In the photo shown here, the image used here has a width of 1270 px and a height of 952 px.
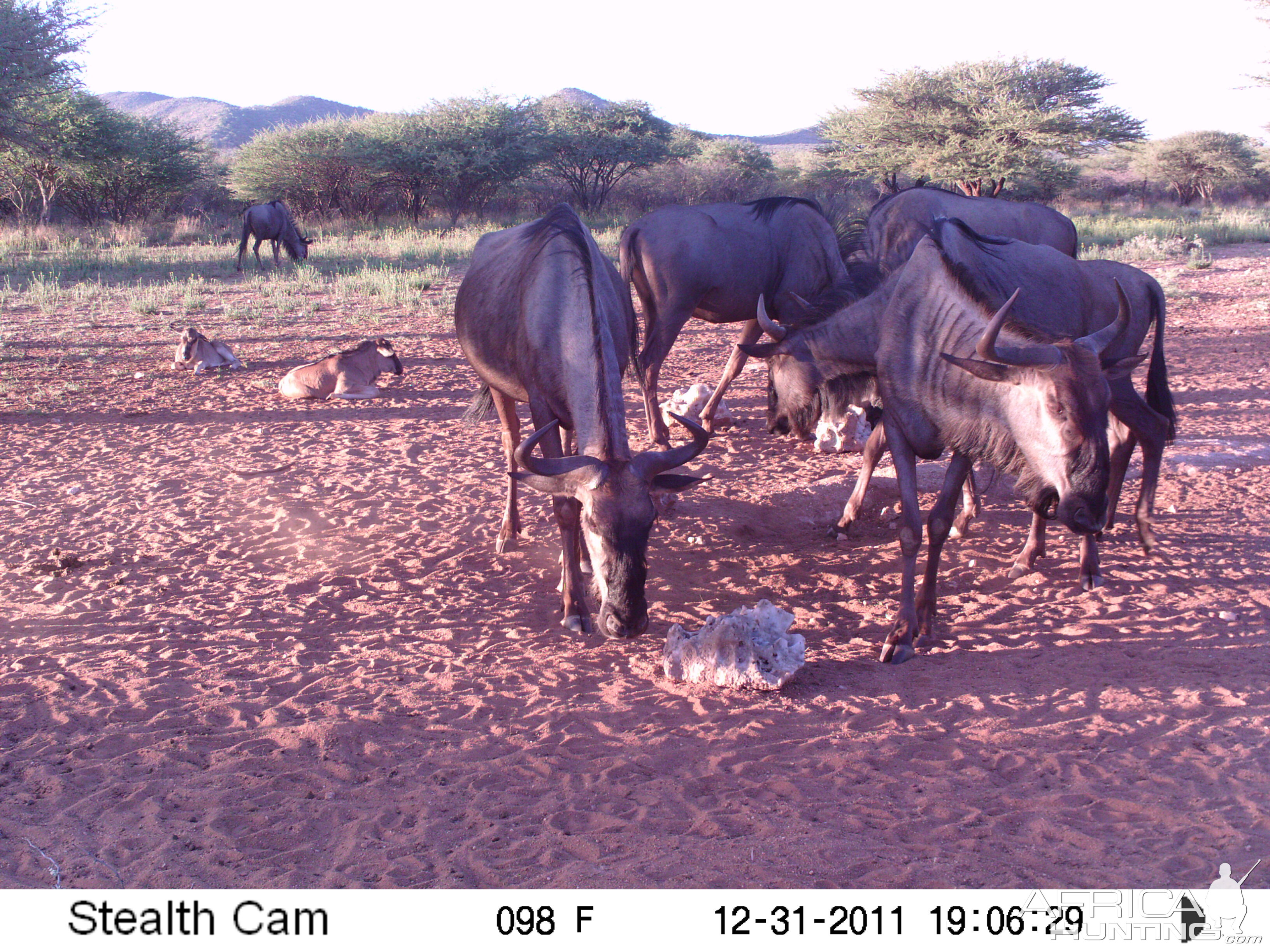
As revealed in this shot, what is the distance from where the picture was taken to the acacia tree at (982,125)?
23.4 m

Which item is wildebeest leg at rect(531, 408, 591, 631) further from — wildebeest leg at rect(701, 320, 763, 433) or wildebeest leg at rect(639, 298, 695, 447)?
wildebeest leg at rect(701, 320, 763, 433)

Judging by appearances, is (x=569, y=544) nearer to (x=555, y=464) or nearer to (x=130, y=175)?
Answer: (x=555, y=464)

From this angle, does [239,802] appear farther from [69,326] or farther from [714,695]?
[69,326]

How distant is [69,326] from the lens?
1215 centimetres

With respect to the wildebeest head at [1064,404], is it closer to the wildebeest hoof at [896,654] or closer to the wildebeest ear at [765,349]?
the wildebeest hoof at [896,654]

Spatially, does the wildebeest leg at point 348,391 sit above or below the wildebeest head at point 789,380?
below

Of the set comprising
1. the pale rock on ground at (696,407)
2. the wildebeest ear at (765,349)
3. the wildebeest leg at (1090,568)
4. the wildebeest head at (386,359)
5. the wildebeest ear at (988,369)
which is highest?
the wildebeest ear at (765,349)

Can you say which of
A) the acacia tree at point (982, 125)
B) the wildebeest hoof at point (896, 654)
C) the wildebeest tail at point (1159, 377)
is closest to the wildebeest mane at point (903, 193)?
the wildebeest tail at point (1159, 377)

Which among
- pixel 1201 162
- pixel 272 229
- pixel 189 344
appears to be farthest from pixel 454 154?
pixel 1201 162

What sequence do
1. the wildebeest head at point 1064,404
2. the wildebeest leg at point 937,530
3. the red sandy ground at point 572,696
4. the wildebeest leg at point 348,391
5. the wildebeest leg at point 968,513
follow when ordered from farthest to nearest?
the wildebeest leg at point 348,391, the wildebeest leg at point 968,513, the wildebeest leg at point 937,530, the wildebeest head at point 1064,404, the red sandy ground at point 572,696

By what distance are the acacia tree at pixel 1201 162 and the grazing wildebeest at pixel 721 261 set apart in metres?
34.3

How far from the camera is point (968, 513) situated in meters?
5.77

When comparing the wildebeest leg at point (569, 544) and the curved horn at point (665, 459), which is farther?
the wildebeest leg at point (569, 544)

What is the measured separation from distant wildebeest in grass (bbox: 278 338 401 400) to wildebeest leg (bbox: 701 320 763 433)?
3.54 metres
